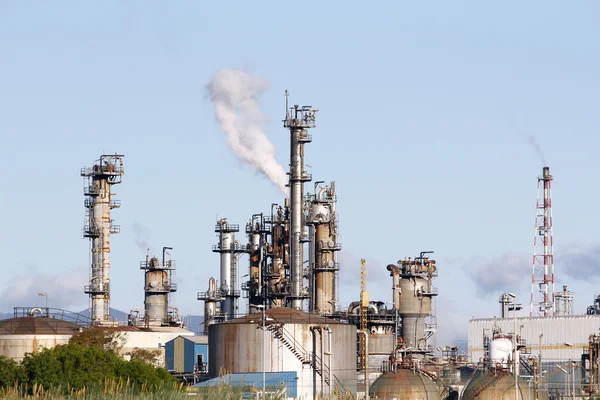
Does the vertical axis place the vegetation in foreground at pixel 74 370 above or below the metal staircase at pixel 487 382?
above

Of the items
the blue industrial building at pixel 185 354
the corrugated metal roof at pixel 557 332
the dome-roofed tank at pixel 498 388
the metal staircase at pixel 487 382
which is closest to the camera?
the dome-roofed tank at pixel 498 388

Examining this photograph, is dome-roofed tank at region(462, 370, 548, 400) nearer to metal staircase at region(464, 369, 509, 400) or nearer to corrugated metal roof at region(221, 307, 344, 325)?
metal staircase at region(464, 369, 509, 400)

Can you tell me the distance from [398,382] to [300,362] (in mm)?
8305

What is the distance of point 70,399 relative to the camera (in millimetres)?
43719

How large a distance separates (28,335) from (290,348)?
20432mm

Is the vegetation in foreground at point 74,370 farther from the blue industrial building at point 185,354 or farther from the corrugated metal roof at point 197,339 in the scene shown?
the corrugated metal roof at point 197,339

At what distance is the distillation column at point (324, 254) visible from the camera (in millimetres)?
99875

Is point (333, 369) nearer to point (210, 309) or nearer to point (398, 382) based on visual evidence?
point (398, 382)

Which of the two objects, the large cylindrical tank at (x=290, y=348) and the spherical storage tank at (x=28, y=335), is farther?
the spherical storage tank at (x=28, y=335)

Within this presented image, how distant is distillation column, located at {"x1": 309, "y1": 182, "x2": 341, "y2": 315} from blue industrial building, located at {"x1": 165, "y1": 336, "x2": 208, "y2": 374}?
29.5 ft

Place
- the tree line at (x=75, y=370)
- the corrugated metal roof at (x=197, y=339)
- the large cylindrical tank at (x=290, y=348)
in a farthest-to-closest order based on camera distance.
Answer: the corrugated metal roof at (x=197, y=339) < the large cylindrical tank at (x=290, y=348) < the tree line at (x=75, y=370)

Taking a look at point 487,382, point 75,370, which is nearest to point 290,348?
point 75,370

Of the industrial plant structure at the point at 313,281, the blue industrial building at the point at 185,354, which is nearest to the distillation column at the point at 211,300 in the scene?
the industrial plant structure at the point at 313,281

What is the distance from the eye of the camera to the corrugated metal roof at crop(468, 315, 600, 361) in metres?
109
